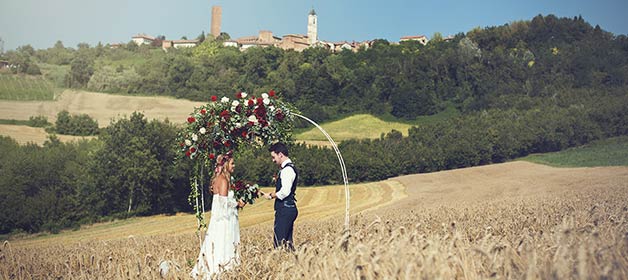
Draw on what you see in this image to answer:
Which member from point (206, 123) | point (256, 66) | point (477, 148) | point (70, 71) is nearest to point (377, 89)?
point (256, 66)

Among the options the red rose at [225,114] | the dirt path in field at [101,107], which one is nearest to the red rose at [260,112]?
the red rose at [225,114]

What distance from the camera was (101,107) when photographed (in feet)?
271

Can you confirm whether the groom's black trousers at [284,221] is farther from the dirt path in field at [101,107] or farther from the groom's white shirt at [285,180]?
the dirt path in field at [101,107]

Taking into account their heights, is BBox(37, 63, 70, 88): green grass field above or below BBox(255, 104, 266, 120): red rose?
above

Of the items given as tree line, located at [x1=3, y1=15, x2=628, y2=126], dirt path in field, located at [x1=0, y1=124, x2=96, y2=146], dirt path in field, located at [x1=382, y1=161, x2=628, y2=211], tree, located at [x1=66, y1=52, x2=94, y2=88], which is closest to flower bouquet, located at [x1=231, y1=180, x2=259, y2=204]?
dirt path in field, located at [x1=382, y1=161, x2=628, y2=211]

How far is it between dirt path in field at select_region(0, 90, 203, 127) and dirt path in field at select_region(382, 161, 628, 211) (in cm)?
3607

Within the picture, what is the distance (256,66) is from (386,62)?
64.8 feet

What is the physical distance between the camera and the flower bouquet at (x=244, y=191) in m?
10.1

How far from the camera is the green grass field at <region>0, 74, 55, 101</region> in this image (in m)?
80.6

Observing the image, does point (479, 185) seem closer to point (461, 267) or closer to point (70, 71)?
point (461, 267)

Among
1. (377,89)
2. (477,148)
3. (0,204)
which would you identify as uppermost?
(377,89)

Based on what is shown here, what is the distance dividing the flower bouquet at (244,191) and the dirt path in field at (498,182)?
2716 centimetres

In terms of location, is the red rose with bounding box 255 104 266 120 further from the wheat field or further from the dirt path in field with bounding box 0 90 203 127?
the dirt path in field with bounding box 0 90 203 127

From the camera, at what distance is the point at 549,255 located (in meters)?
4.62
